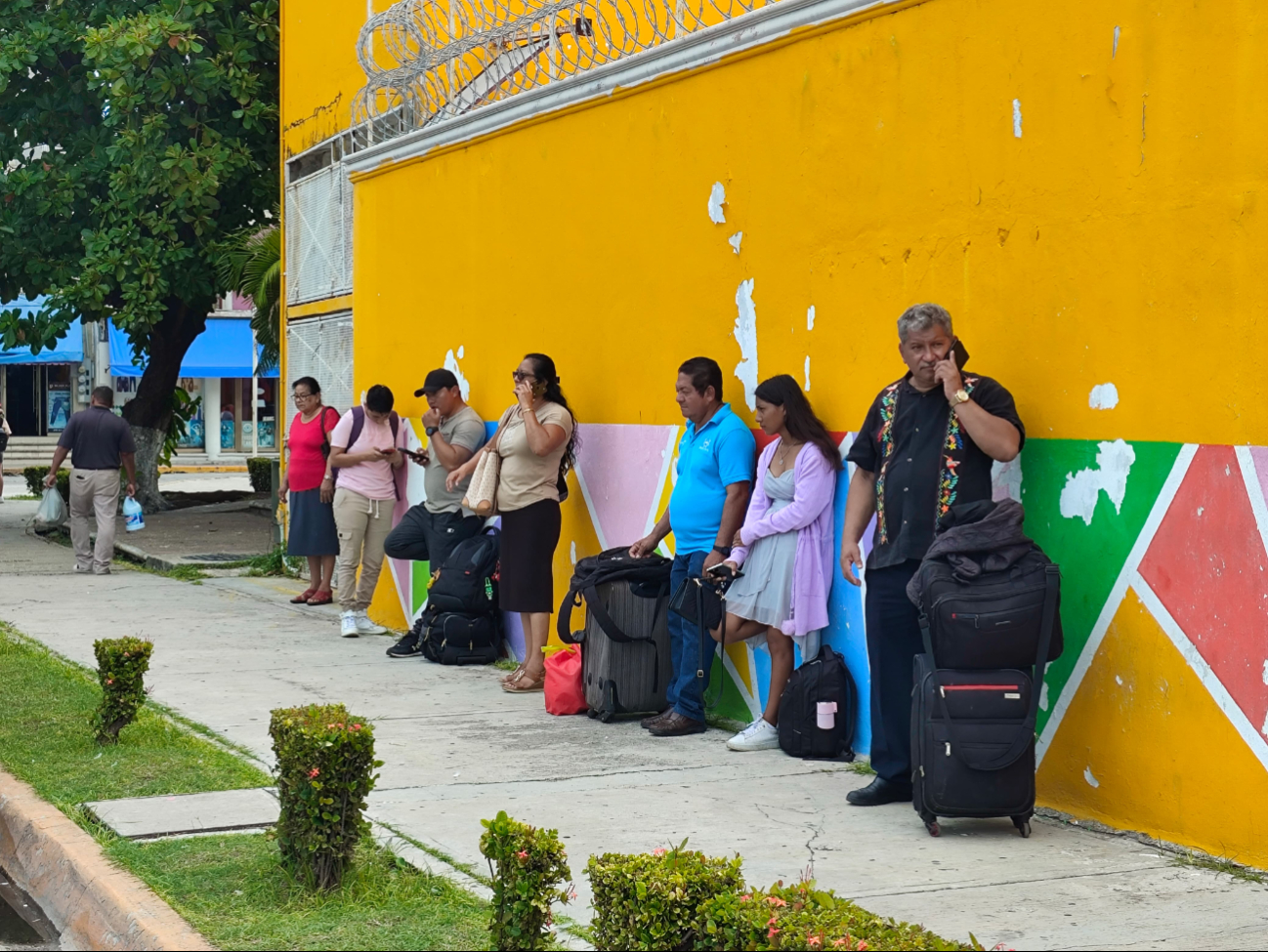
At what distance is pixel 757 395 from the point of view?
24.0 ft

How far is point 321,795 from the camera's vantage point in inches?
196

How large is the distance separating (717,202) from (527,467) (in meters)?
1.91

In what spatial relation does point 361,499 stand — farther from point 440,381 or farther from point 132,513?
point 132,513

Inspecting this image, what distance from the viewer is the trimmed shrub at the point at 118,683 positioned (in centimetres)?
716

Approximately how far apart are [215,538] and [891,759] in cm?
1423

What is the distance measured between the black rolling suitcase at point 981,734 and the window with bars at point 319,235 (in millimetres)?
9020

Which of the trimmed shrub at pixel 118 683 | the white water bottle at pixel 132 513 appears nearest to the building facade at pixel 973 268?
the trimmed shrub at pixel 118 683

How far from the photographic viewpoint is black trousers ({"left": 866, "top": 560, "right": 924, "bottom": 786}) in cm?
622

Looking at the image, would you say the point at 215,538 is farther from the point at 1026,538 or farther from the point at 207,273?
the point at 1026,538

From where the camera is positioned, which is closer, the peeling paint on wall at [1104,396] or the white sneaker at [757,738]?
the peeling paint on wall at [1104,396]

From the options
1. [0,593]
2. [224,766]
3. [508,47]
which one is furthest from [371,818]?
[0,593]

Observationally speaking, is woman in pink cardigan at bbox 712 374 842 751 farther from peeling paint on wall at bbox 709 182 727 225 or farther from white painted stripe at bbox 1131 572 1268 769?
white painted stripe at bbox 1131 572 1268 769

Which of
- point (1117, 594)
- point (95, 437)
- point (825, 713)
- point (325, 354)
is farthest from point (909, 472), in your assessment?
point (95, 437)

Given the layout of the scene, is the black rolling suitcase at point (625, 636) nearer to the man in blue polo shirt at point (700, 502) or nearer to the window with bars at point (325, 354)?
the man in blue polo shirt at point (700, 502)
